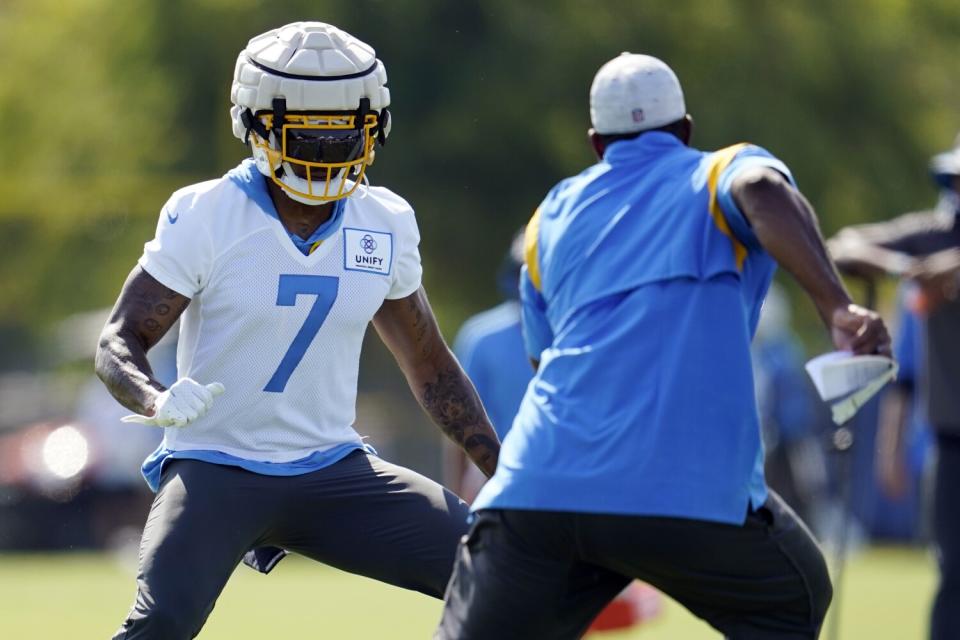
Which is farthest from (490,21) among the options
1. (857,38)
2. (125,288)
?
(125,288)

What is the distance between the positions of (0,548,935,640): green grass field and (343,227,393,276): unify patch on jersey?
15.2ft

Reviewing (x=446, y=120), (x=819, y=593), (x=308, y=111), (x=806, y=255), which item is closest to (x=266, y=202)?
(x=308, y=111)

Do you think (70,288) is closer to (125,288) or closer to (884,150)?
(884,150)

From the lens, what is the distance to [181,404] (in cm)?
484

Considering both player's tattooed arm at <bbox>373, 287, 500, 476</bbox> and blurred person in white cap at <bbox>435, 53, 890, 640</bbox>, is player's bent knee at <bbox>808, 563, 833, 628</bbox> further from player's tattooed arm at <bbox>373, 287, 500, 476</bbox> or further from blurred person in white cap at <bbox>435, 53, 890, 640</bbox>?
player's tattooed arm at <bbox>373, 287, 500, 476</bbox>

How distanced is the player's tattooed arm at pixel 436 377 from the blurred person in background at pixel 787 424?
10.5 meters

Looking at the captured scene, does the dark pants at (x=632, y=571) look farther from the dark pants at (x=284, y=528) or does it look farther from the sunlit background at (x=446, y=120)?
the sunlit background at (x=446, y=120)

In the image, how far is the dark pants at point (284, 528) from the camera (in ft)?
17.0

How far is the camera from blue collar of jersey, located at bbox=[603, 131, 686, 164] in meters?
4.79

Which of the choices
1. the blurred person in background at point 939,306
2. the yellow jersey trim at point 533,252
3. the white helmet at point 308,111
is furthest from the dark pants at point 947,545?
the yellow jersey trim at point 533,252

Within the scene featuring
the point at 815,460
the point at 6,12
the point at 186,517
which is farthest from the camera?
the point at 6,12

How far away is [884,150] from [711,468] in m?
19.5

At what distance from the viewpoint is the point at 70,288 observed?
85.1ft

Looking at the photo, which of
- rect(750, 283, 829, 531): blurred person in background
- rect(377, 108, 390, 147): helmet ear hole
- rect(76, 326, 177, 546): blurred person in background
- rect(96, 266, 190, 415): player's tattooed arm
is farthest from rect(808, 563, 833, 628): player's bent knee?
rect(76, 326, 177, 546): blurred person in background
